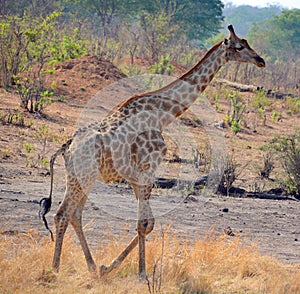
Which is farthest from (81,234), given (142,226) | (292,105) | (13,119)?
(292,105)

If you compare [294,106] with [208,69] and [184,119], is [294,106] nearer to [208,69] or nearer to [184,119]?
[184,119]

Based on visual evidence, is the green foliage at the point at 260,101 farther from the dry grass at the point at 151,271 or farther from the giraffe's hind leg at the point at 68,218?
the giraffe's hind leg at the point at 68,218

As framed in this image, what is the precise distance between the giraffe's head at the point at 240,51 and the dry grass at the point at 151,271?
1758 mm

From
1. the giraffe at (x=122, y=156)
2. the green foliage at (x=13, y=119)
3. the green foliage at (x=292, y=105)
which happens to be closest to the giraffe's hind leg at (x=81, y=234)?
the giraffe at (x=122, y=156)

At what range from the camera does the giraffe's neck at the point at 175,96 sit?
592cm

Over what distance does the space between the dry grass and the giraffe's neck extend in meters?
1.22

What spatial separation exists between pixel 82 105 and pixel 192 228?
954 centimetres

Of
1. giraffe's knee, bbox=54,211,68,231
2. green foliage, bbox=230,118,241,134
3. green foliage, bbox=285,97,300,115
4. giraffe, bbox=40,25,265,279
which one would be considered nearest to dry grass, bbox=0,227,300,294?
giraffe, bbox=40,25,265,279

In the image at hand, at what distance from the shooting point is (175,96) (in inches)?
243

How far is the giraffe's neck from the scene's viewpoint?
5.92 meters

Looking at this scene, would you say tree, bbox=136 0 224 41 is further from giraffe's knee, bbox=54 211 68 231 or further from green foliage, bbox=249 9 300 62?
giraffe's knee, bbox=54 211 68 231

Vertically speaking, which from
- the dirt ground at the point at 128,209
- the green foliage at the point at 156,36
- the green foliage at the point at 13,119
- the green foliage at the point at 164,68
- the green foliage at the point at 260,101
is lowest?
the dirt ground at the point at 128,209

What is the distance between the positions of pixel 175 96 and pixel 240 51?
763 mm

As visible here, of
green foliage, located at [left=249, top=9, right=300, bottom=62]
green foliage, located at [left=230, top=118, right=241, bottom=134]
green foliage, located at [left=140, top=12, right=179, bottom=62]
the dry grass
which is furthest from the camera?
green foliage, located at [left=249, top=9, right=300, bottom=62]
